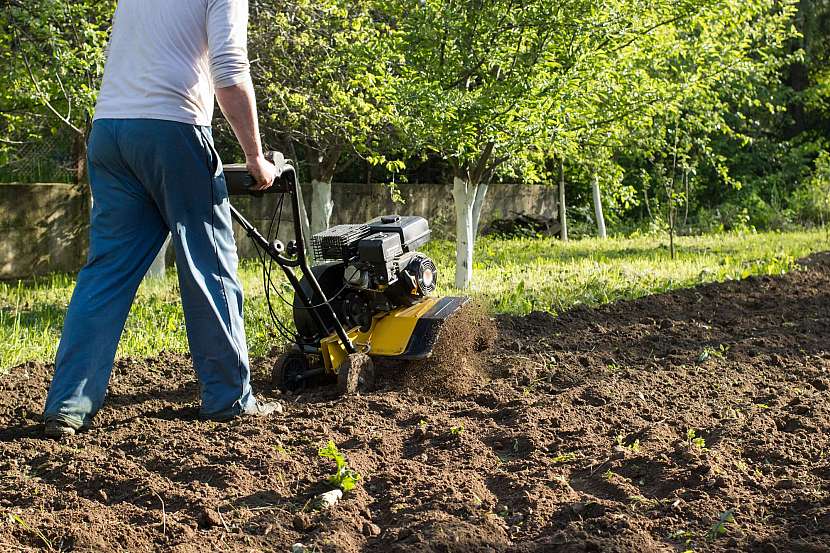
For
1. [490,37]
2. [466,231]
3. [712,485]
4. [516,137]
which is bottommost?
[712,485]

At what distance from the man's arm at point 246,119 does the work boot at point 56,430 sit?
135 cm

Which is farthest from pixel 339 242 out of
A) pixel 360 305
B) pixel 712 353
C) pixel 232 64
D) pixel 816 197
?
pixel 816 197

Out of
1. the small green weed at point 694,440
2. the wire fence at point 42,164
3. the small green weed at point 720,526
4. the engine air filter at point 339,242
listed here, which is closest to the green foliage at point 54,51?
the wire fence at point 42,164

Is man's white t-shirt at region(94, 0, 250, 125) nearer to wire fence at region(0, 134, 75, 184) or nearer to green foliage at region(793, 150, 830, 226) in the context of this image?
wire fence at region(0, 134, 75, 184)

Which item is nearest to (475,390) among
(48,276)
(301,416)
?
(301,416)

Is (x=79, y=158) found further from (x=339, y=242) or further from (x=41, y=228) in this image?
(x=339, y=242)

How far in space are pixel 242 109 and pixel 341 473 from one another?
1.64 meters

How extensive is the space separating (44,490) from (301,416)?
1.32 m

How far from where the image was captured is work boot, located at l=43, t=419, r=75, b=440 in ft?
13.4

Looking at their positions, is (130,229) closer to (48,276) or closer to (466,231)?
(466,231)

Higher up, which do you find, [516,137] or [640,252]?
[516,137]

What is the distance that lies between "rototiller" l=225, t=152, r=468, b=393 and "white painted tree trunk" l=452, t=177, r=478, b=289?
12.3 ft

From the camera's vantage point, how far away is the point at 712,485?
3.44 meters

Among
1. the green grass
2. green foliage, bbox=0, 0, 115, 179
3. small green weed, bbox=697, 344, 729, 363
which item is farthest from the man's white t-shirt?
green foliage, bbox=0, 0, 115, 179
